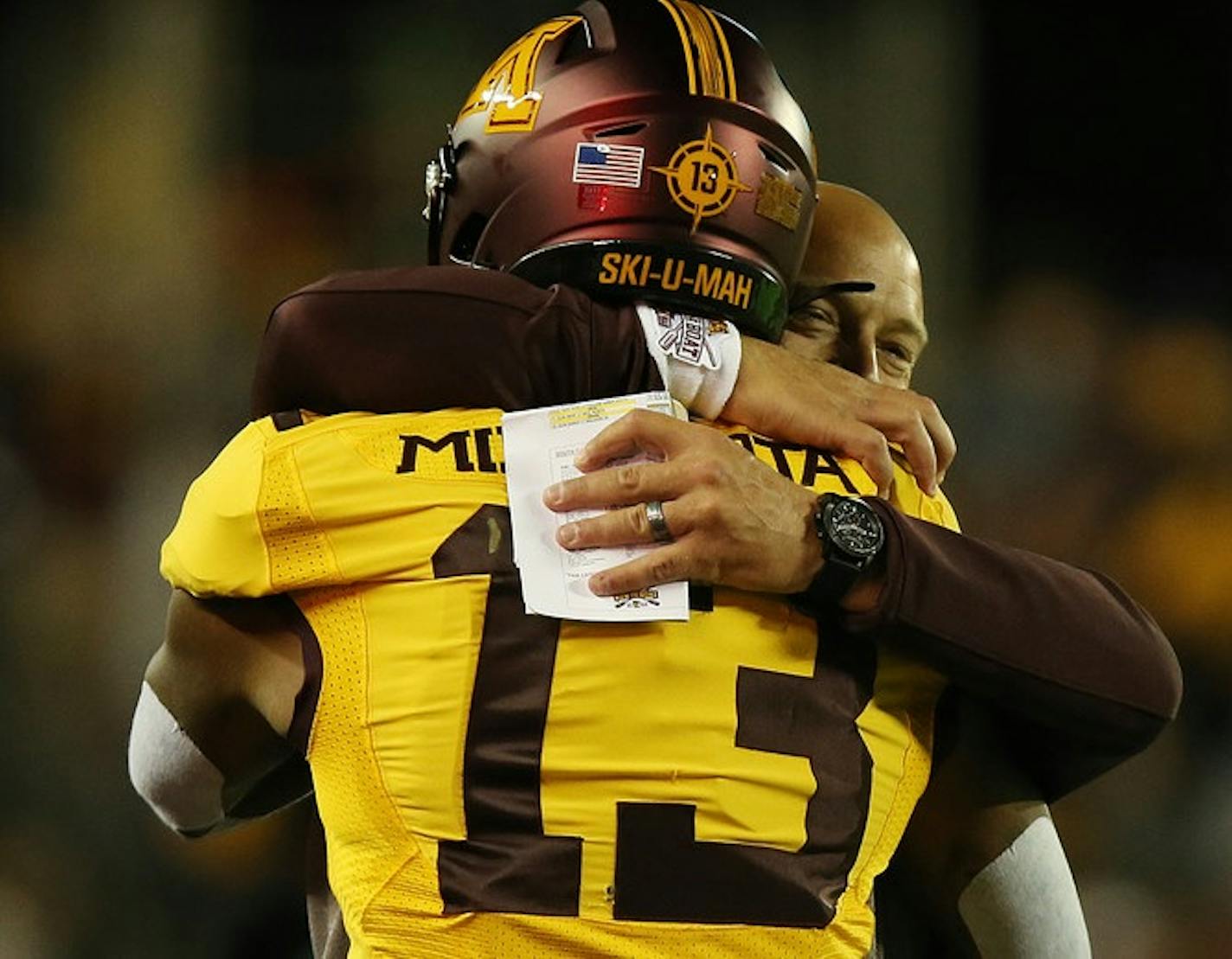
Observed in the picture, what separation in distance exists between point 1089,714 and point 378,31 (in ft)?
11.9

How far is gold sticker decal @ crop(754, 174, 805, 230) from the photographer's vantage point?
172 centimetres

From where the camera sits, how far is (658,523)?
1.48m

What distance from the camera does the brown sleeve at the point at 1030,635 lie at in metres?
1.50

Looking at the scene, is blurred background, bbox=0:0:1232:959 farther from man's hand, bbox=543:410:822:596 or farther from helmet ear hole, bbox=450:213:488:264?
man's hand, bbox=543:410:822:596

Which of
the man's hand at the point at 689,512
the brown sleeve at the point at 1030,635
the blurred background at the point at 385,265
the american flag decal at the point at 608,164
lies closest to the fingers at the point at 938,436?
the brown sleeve at the point at 1030,635

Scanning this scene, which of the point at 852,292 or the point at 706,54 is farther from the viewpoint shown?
the point at 852,292

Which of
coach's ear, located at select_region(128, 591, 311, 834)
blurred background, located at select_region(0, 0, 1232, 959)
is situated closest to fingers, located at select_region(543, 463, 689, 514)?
coach's ear, located at select_region(128, 591, 311, 834)

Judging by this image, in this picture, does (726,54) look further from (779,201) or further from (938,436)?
(938,436)

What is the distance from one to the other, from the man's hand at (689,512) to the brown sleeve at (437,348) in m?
0.10

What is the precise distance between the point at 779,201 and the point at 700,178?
0.30 feet

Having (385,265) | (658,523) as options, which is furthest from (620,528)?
(385,265)

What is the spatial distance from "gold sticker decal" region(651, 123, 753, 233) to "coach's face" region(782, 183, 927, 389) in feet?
0.94

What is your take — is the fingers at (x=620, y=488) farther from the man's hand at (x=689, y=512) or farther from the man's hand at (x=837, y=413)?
the man's hand at (x=837, y=413)

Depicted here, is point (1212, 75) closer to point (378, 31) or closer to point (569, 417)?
point (378, 31)
